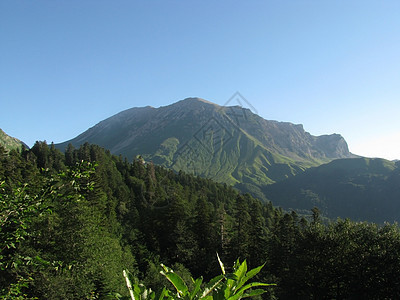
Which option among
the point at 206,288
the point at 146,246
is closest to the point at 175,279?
the point at 206,288

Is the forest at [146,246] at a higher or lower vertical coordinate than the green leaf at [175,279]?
lower

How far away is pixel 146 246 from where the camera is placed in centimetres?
5431

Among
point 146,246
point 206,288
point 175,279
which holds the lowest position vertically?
point 146,246

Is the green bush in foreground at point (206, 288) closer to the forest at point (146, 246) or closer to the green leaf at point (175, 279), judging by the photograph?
the green leaf at point (175, 279)

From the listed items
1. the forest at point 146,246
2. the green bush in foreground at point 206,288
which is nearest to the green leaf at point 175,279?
the green bush in foreground at point 206,288

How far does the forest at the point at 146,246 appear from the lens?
535 cm

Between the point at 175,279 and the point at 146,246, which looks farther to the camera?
the point at 146,246

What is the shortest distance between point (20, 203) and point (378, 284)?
3151 cm

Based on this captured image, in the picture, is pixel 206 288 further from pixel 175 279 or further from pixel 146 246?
pixel 146 246

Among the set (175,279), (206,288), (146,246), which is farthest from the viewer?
(146,246)

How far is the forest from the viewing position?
5.35 metres

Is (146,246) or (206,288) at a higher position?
(206,288)

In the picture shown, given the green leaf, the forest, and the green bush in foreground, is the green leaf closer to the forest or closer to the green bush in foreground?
the green bush in foreground

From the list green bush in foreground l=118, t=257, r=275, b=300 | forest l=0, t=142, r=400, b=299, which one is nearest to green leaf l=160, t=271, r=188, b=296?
green bush in foreground l=118, t=257, r=275, b=300
